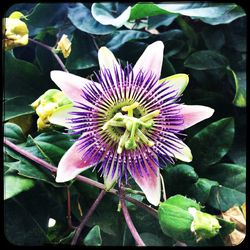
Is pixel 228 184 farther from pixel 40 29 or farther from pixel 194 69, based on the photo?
pixel 40 29

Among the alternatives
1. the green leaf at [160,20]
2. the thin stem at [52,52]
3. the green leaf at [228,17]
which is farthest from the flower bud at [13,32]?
the green leaf at [228,17]

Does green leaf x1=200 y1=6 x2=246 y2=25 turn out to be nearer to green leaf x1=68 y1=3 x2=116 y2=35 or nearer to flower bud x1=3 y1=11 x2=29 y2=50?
green leaf x1=68 y1=3 x2=116 y2=35

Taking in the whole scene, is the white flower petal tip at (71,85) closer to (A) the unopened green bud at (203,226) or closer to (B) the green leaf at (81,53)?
(B) the green leaf at (81,53)

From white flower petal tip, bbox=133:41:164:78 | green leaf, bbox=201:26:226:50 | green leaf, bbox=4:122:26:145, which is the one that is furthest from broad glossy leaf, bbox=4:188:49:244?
green leaf, bbox=201:26:226:50

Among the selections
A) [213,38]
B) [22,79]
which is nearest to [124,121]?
[22,79]

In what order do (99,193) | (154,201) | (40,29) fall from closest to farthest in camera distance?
(154,201)
(99,193)
(40,29)

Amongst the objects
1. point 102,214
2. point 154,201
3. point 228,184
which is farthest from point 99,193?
point 228,184
